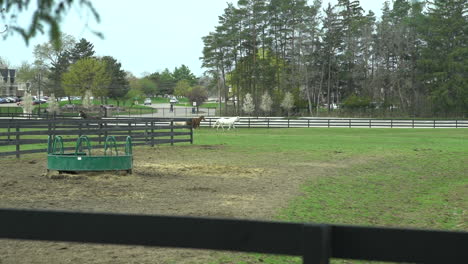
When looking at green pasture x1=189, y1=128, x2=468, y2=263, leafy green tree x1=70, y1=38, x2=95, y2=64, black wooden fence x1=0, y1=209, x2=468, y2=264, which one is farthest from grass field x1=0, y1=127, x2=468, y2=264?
leafy green tree x1=70, y1=38, x2=95, y2=64

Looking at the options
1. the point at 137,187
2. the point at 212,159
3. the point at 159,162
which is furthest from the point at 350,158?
the point at 137,187

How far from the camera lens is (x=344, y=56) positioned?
91688mm

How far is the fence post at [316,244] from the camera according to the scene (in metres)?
2.74

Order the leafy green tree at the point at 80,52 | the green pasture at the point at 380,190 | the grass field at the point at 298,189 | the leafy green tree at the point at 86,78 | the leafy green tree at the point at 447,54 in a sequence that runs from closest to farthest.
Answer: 1. the green pasture at the point at 380,190
2. the grass field at the point at 298,189
3. the leafy green tree at the point at 447,54
4. the leafy green tree at the point at 86,78
5. the leafy green tree at the point at 80,52

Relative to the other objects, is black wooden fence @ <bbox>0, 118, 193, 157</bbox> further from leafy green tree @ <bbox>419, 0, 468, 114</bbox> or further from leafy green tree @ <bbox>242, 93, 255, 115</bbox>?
leafy green tree @ <bbox>242, 93, 255, 115</bbox>

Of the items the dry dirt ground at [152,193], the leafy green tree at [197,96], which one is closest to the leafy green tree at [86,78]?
the leafy green tree at [197,96]

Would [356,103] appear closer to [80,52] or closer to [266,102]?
[266,102]

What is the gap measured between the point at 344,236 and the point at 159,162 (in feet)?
53.9

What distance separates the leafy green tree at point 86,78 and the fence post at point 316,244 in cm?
10083

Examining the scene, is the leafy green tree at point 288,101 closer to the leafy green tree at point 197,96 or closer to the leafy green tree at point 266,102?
the leafy green tree at point 266,102

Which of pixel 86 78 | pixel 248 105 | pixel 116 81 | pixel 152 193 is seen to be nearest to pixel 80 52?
pixel 116 81

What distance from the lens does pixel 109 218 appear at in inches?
116

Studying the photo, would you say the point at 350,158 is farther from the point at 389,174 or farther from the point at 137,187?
the point at 137,187

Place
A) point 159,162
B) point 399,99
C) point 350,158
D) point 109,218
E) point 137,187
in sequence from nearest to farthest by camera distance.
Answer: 1. point 109,218
2. point 137,187
3. point 159,162
4. point 350,158
5. point 399,99
